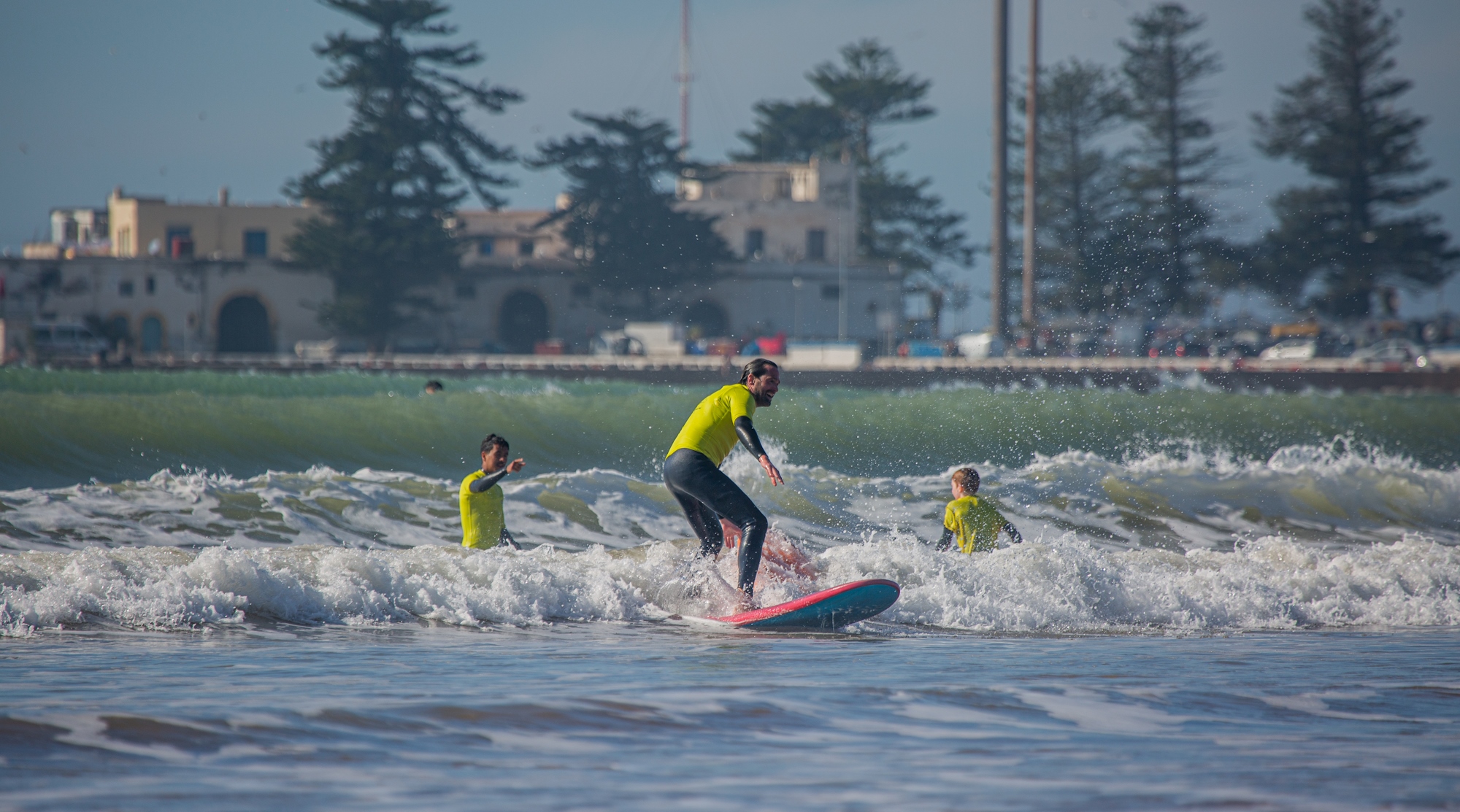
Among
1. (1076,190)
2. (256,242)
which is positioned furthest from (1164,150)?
(256,242)

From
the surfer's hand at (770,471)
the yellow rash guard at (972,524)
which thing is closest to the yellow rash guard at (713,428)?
the surfer's hand at (770,471)

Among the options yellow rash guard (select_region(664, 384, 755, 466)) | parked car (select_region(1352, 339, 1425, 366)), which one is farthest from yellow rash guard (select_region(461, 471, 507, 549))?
parked car (select_region(1352, 339, 1425, 366))

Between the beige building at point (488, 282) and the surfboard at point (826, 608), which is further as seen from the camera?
the beige building at point (488, 282)

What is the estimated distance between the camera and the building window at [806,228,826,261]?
67375mm

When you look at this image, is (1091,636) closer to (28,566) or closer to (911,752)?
(911,752)

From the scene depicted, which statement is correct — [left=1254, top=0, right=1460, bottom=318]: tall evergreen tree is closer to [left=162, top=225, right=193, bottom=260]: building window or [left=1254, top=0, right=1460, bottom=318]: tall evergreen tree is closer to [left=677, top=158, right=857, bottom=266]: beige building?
[left=677, top=158, right=857, bottom=266]: beige building

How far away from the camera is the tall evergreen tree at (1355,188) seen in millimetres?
57812

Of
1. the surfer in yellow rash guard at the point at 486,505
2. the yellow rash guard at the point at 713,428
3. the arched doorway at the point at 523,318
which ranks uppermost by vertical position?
the arched doorway at the point at 523,318

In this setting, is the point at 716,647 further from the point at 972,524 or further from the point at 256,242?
the point at 256,242

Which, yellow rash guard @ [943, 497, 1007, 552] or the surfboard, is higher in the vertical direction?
yellow rash guard @ [943, 497, 1007, 552]

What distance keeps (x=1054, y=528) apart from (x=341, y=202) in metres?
48.8

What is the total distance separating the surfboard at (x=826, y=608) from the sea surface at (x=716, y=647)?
156 mm

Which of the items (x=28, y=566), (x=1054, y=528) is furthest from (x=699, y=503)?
(x=1054, y=528)

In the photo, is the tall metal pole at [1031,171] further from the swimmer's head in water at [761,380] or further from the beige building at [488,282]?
the swimmer's head in water at [761,380]
